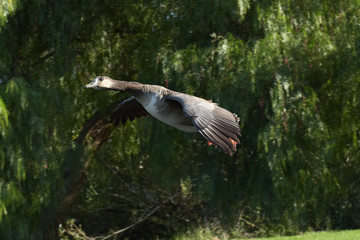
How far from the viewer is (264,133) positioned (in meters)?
6.62

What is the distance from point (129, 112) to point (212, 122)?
85.5 inches

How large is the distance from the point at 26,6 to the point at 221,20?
7.53 ft

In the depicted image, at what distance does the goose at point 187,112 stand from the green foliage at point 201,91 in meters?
1.19

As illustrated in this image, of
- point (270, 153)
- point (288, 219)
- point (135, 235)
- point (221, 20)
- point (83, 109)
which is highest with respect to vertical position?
point (221, 20)

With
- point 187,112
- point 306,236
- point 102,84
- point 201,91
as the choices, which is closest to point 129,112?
point 201,91

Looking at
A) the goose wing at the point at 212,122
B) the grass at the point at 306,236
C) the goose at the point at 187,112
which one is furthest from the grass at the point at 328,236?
the goose wing at the point at 212,122

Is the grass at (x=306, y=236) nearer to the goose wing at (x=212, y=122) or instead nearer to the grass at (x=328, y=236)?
the grass at (x=328, y=236)

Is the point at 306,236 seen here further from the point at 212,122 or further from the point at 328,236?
the point at 212,122

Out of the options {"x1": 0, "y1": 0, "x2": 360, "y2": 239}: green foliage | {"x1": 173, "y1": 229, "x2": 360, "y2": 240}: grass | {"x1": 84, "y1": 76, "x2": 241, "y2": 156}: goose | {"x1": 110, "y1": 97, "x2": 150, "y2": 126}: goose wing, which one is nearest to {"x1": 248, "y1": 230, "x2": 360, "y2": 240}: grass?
{"x1": 173, "y1": 229, "x2": 360, "y2": 240}: grass

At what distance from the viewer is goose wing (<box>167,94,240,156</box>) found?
15.9 feet

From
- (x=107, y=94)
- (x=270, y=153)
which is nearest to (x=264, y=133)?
(x=270, y=153)

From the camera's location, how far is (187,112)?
5016 mm

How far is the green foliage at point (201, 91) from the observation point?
6.73 m

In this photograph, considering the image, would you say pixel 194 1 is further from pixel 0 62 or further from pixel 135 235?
pixel 135 235
